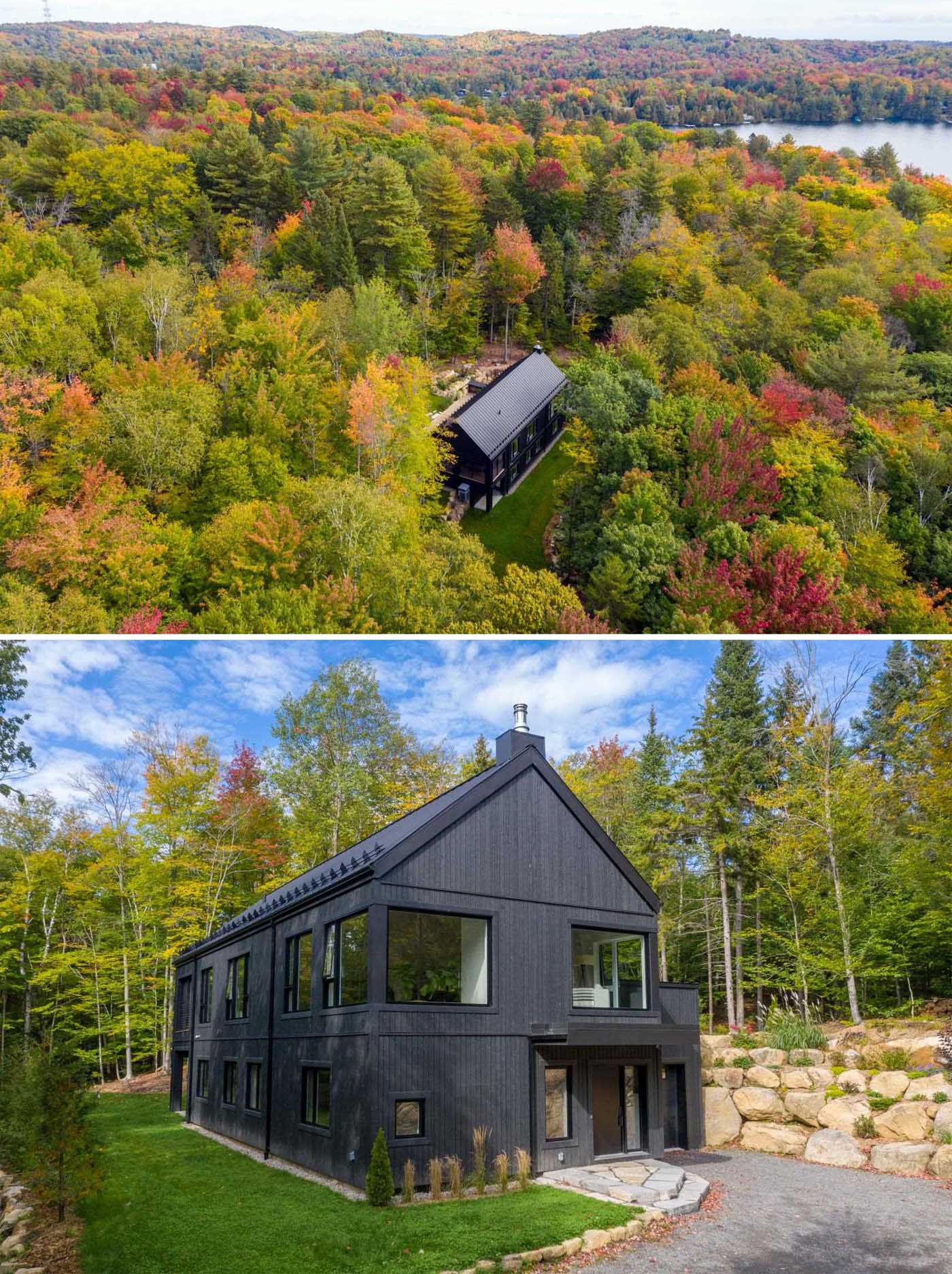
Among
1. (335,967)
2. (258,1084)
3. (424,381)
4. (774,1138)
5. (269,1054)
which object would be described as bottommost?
(774,1138)

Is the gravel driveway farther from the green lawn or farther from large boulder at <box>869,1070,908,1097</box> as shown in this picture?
the green lawn

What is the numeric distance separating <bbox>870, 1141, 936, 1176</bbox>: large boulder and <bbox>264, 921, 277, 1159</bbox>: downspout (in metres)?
10.1

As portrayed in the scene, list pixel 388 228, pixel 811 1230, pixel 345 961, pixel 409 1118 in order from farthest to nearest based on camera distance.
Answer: pixel 388 228, pixel 345 961, pixel 409 1118, pixel 811 1230

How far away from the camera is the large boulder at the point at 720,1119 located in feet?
53.0

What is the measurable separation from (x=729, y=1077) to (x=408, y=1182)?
344 inches

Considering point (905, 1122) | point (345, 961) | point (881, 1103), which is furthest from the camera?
point (881, 1103)

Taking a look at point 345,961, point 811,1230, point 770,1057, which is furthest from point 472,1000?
point 770,1057

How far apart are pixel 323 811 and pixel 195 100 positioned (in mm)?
60045

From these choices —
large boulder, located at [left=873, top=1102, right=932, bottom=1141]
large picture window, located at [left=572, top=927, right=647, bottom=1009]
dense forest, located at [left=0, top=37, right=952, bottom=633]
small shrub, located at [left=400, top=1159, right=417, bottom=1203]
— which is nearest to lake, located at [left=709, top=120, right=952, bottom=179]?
dense forest, located at [left=0, top=37, right=952, bottom=633]

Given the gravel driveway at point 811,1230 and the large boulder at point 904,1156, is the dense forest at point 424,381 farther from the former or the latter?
the gravel driveway at point 811,1230

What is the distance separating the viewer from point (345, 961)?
41.9ft

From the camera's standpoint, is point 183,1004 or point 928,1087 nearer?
point 928,1087

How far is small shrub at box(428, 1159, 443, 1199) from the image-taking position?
A: 430 inches

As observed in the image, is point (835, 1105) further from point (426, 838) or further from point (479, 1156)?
point (426, 838)
